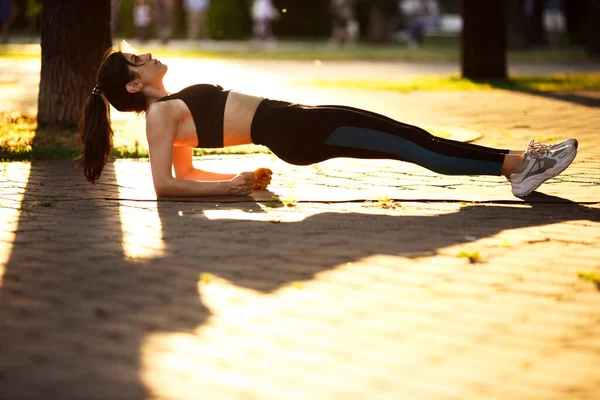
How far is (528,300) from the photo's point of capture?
4.11 m

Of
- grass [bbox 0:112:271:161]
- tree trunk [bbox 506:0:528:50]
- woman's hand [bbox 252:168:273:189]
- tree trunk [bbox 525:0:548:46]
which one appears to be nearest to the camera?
woman's hand [bbox 252:168:273:189]

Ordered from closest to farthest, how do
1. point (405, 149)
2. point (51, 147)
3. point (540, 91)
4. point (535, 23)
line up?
point (405, 149), point (51, 147), point (540, 91), point (535, 23)

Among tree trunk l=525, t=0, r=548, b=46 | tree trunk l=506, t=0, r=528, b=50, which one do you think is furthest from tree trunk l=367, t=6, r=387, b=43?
tree trunk l=506, t=0, r=528, b=50

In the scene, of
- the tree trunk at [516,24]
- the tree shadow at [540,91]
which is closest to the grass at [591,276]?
the tree shadow at [540,91]

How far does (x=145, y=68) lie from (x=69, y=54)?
145 inches

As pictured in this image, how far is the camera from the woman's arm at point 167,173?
5.95 m

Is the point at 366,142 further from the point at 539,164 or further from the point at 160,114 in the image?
the point at 160,114

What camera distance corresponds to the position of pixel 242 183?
611cm

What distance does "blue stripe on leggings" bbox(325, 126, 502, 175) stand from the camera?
5.91 meters

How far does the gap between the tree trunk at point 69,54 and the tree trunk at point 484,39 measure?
24.0 feet

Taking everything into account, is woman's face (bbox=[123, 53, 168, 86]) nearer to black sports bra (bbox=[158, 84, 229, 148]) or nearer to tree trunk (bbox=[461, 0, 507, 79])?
black sports bra (bbox=[158, 84, 229, 148])

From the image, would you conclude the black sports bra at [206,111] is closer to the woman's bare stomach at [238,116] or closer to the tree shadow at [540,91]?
the woman's bare stomach at [238,116]

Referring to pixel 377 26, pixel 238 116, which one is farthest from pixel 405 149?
pixel 377 26

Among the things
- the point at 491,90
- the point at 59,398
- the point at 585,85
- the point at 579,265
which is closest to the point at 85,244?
the point at 59,398
